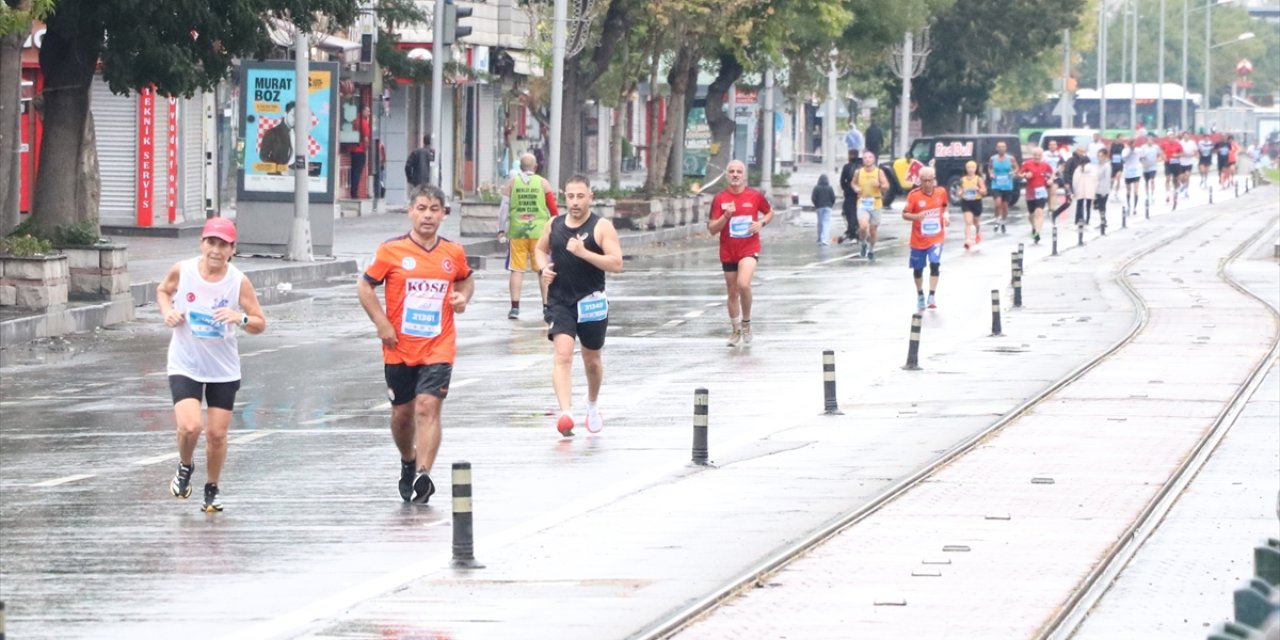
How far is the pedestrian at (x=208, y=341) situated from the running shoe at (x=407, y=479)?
98cm

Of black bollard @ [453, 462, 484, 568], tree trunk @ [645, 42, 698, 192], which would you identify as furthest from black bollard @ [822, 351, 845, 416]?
tree trunk @ [645, 42, 698, 192]

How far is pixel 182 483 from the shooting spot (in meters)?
12.2

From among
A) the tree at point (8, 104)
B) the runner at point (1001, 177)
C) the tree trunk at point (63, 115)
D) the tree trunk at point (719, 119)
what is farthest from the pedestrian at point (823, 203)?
the tree at point (8, 104)

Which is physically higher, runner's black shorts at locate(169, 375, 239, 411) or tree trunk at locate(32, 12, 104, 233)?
tree trunk at locate(32, 12, 104, 233)

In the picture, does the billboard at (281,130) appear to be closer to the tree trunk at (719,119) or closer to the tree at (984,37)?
the tree trunk at (719,119)

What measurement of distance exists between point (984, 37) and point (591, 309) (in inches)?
2261

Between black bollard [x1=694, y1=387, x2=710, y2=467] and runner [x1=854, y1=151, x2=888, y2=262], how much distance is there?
2275 centimetres

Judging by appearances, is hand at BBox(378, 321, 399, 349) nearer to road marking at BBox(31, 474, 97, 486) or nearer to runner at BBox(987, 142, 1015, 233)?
road marking at BBox(31, 474, 97, 486)

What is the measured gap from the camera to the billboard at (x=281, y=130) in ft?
106

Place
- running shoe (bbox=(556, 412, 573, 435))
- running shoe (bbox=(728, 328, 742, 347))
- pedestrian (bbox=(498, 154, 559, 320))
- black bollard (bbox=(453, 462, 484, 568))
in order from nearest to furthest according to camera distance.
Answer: black bollard (bbox=(453, 462, 484, 568)) < running shoe (bbox=(556, 412, 573, 435)) < running shoe (bbox=(728, 328, 742, 347)) < pedestrian (bbox=(498, 154, 559, 320))

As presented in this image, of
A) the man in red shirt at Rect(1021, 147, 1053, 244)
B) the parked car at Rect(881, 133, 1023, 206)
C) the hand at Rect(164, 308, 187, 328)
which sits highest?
the parked car at Rect(881, 133, 1023, 206)

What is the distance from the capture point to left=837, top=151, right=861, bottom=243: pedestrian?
3919 centimetres

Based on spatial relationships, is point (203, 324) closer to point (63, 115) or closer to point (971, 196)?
point (63, 115)

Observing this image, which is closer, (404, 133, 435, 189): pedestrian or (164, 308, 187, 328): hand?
(164, 308, 187, 328): hand
